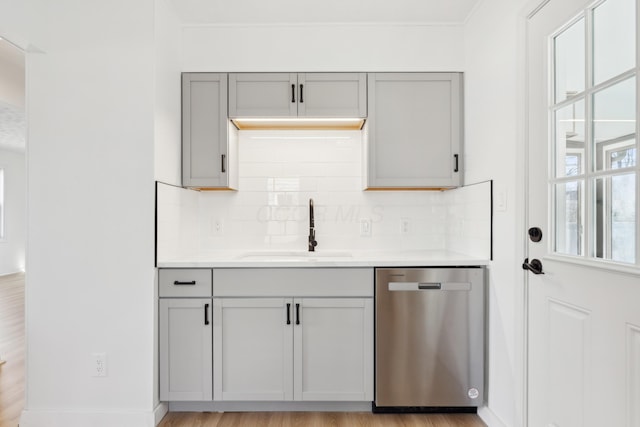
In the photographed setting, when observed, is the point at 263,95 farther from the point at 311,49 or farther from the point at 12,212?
the point at 12,212

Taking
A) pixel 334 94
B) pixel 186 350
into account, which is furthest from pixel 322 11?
pixel 186 350

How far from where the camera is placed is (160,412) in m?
2.03

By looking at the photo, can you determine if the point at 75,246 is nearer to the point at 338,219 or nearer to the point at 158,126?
the point at 158,126

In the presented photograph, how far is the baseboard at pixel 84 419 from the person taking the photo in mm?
1945

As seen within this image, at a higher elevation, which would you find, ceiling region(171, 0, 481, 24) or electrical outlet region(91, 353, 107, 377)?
ceiling region(171, 0, 481, 24)

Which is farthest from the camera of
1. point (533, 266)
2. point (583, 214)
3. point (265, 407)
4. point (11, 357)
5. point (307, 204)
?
point (11, 357)

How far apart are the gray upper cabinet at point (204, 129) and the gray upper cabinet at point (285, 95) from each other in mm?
92

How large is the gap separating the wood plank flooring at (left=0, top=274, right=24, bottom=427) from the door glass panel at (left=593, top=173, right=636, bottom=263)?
3063mm

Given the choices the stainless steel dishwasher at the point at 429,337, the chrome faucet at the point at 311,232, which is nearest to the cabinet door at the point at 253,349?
the stainless steel dishwasher at the point at 429,337

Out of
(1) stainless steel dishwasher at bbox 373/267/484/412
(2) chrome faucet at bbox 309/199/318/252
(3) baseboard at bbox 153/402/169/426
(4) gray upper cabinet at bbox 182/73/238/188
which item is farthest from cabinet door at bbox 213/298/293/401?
(4) gray upper cabinet at bbox 182/73/238/188

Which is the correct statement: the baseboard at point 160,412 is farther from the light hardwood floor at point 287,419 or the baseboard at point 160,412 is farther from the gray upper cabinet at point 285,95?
the gray upper cabinet at point 285,95

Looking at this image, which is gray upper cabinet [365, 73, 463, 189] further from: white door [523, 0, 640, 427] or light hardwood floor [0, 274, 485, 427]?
light hardwood floor [0, 274, 485, 427]

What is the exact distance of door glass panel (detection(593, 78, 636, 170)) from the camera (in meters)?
1.15

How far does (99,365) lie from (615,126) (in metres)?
2.66
